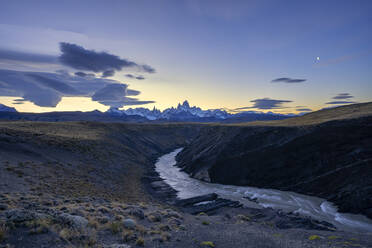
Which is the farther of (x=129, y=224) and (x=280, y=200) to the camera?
(x=280, y=200)

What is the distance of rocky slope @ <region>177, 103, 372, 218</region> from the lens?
118 ft

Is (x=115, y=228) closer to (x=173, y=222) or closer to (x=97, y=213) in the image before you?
(x=97, y=213)

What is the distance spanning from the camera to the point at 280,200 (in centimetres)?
3838

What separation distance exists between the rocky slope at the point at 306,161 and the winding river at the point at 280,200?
185cm

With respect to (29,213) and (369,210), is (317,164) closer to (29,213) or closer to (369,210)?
(369,210)

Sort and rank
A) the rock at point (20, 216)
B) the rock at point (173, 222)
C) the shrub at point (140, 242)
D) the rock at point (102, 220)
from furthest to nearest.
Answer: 1. the rock at point (173, 222)
2. the rock at point (102, 220)
3. the shrub at point (140, 242)
4. the rock at point (20, 216)

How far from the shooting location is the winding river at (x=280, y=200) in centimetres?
2925

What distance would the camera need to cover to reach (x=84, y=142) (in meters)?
63.5

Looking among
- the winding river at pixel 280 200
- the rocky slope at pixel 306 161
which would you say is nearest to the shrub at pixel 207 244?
the winding river at pixel 280 200

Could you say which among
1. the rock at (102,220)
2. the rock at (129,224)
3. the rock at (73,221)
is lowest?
the rock at (129,224)

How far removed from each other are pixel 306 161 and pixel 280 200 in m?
12.3

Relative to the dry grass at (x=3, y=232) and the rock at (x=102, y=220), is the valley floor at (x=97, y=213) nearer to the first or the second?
the dry grass at (x=3, y=232)

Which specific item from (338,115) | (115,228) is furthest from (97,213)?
(338,115)

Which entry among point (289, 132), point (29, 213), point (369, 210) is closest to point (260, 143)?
point (289, 132)
